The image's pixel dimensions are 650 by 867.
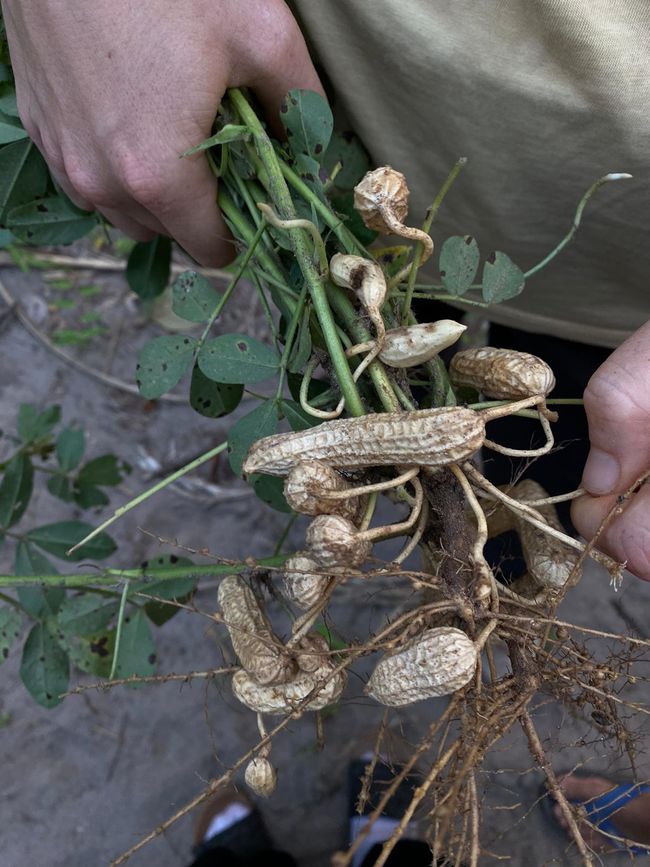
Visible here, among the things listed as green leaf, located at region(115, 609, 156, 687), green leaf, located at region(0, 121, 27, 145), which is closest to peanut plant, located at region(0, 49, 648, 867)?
green leaf, located at region(115, 609, 156, 687)

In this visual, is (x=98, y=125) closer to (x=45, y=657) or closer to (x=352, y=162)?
(x=352, y=162)

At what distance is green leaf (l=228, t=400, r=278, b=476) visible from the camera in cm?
95

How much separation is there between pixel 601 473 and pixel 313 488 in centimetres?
36

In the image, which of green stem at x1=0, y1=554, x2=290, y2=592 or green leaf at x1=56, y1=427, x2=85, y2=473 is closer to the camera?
green stem at x1=0, y1=554, x2=290, y2=592

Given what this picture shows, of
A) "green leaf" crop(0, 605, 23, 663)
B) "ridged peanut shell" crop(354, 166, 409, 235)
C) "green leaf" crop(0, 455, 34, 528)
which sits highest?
"ridged peanut shell" crop(354, 166, 409, 235)

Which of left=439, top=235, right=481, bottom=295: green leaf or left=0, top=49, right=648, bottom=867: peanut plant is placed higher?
left=439, top=235, right=481, bottom=295: green leaf

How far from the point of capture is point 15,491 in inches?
58.8

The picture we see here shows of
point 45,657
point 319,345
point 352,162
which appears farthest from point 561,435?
point 45,657

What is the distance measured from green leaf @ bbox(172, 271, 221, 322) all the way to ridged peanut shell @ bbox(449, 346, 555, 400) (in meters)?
0.37

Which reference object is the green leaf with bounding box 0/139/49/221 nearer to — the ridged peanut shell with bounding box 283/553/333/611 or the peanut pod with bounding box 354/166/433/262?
the peanut pod with bounding box 354/166/433/262

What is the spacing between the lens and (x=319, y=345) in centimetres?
87

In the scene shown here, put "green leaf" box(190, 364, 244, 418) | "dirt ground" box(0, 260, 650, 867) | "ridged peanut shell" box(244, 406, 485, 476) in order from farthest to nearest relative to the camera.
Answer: "dirt ground" box(0, 260, 650, 867) → "green leaf" box(190, 364, 244, 418) → "ridged peanut shell" box(244, 406, 485, 476)

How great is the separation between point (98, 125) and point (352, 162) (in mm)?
407

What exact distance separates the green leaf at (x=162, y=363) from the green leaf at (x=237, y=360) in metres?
0.07
